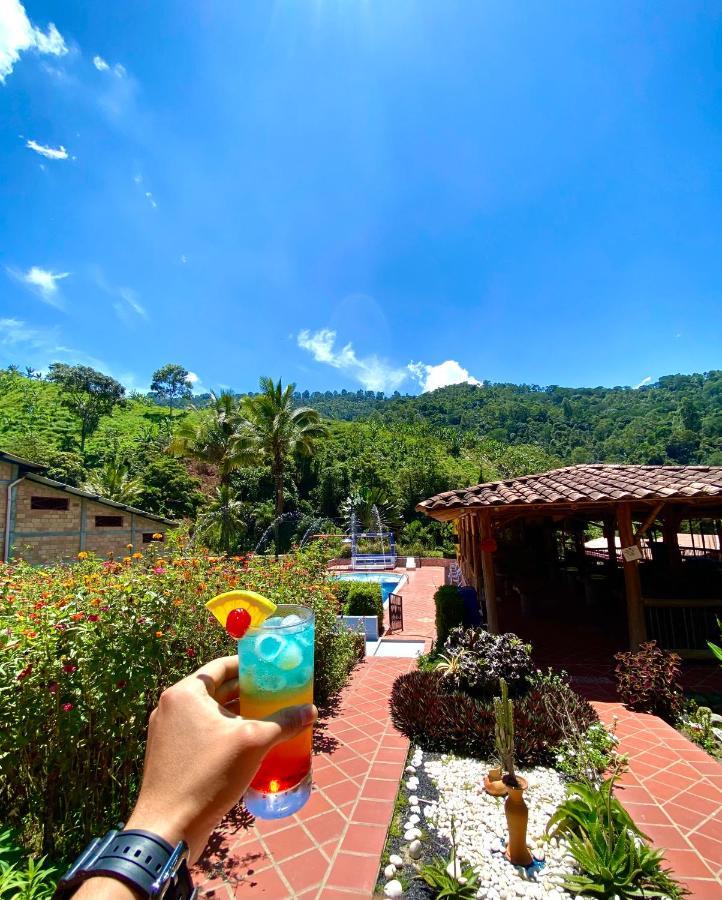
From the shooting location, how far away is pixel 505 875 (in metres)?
2.74

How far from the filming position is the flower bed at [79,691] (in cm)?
228

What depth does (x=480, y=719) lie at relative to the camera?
4.45m

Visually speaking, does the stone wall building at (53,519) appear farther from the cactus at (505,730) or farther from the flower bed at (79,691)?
the cactus at (505,730)

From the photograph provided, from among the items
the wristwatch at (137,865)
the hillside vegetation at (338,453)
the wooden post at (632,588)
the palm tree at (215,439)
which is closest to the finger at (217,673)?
the wristwatch at (137,865)

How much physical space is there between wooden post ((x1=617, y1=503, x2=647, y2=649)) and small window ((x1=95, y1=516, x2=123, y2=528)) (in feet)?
48.4

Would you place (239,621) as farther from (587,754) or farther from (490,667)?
(490,667)

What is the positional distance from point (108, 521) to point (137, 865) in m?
15.8

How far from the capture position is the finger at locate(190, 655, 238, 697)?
1154 mm

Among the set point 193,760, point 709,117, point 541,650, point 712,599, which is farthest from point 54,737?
point 709,117

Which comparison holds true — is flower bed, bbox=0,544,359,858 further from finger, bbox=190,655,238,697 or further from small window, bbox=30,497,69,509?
small window, bbox=30,497,69,509

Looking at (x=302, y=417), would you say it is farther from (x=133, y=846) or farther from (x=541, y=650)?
(x=133, y=846)

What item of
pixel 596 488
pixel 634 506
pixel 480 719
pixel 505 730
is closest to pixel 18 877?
pixel 505 730

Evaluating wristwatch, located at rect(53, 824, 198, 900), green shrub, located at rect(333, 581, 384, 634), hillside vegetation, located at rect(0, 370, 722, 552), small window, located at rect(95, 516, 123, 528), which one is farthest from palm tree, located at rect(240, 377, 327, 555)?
wristwatch, located at rect(53, 824, 198, 900)

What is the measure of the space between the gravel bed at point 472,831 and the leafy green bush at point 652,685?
2.14 m
